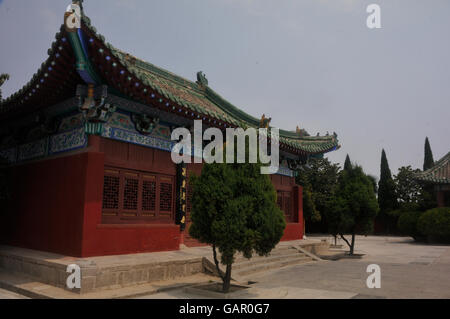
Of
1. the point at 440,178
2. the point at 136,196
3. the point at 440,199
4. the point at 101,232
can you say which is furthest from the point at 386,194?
the point at 101,232

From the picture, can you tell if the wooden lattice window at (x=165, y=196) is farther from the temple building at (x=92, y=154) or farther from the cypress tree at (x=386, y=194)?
the cypress tree at (x=386, y=194)

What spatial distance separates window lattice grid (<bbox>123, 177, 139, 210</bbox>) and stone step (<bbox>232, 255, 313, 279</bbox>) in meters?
2.93

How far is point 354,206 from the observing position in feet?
42.3

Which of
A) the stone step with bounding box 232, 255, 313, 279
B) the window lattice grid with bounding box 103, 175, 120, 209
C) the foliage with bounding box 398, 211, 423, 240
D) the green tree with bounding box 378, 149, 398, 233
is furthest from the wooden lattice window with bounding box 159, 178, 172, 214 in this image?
the green tree with bounding box 378, 149, 398, 233

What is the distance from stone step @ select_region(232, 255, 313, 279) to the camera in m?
8.50

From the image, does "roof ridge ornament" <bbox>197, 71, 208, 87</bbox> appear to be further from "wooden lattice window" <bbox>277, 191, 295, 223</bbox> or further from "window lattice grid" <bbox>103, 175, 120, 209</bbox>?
"window lattice grid" <bbox>103, 175, 120, 209</bbox>

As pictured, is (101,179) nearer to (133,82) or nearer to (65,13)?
(133,82)

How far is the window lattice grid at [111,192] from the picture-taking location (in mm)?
8312

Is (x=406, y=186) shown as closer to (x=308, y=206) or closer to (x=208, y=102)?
(x=308, y=206)

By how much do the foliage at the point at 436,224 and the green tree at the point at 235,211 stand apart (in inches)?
741

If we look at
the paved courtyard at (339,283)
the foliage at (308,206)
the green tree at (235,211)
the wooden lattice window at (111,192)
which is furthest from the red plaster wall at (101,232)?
the foliage at (308,206)

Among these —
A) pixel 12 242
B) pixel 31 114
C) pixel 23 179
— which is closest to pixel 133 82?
pixel 31 114

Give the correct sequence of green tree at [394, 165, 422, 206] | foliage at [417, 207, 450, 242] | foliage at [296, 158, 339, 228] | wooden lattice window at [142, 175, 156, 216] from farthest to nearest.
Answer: green tree at [394, 165, 422, 206], foliage at [296, 158, 339, 228], foliage at [417, 207, 450, 242], wooden lattice window at [142, 175, 156, 216]

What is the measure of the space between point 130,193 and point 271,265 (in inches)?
166
